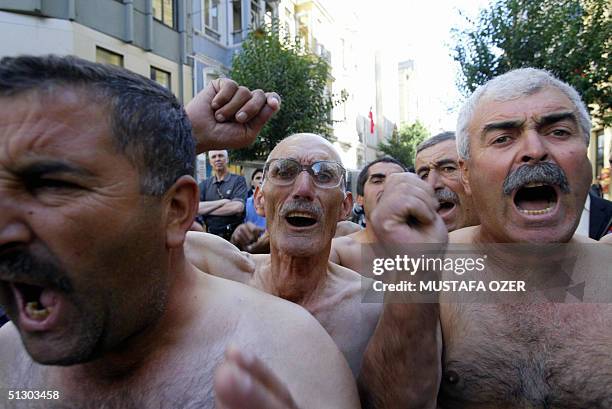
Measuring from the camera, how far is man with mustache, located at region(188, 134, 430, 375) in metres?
2.48

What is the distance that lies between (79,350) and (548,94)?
1964 millimetres

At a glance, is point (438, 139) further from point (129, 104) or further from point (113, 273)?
point (113, 273)

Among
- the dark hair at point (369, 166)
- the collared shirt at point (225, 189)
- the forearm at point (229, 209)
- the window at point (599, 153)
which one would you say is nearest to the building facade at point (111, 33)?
the collared shirt at point (225, 189)

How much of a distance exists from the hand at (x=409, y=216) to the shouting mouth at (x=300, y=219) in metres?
1.23

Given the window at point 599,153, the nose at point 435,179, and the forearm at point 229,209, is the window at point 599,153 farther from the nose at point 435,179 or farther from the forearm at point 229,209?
the forearm at point 229,209

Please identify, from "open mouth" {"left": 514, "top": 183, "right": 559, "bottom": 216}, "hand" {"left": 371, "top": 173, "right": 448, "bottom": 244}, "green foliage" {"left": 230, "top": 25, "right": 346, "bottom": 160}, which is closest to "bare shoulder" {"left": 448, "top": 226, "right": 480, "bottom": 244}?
"open mouth" {"left": 514, "top": 183, "right": 559, "bottom": 216}

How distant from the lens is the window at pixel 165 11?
1469 centimetres

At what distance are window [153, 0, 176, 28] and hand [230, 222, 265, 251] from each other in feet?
43.6

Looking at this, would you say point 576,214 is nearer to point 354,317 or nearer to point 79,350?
point 354,317

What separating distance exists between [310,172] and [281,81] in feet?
39.1

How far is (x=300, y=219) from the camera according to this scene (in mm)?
2648

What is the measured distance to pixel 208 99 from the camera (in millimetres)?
2129

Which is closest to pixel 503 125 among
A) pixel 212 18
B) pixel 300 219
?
pixel 300 219
